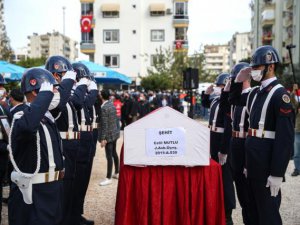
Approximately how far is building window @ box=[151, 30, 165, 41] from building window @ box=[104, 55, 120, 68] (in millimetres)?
5606

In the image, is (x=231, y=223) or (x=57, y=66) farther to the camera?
(x=231, y=223)

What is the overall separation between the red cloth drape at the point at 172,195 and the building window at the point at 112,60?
49161mm

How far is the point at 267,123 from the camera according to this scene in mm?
4363

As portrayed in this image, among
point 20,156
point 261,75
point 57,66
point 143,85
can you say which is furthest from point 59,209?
point 143,85

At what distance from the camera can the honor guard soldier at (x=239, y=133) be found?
5.11 meters

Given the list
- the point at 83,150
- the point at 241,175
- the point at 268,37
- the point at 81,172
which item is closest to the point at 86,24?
the point at 268,37

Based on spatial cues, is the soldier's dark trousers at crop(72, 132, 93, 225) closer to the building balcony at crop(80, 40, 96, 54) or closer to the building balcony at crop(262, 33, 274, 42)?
the building balcony at crop(80, 40, 96, 54)

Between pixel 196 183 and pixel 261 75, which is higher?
pixel 261 75

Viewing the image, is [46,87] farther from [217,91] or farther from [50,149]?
[217,91]

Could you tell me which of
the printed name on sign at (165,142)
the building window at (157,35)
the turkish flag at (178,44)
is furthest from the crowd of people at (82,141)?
the building window at (157,35)

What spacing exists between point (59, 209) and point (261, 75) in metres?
2.64

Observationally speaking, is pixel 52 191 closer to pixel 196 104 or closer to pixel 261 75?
pixel 261 75

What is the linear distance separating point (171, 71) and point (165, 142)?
126 feet

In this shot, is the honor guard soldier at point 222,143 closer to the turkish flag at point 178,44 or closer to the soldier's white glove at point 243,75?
the soldier's white glove at point 243,75
